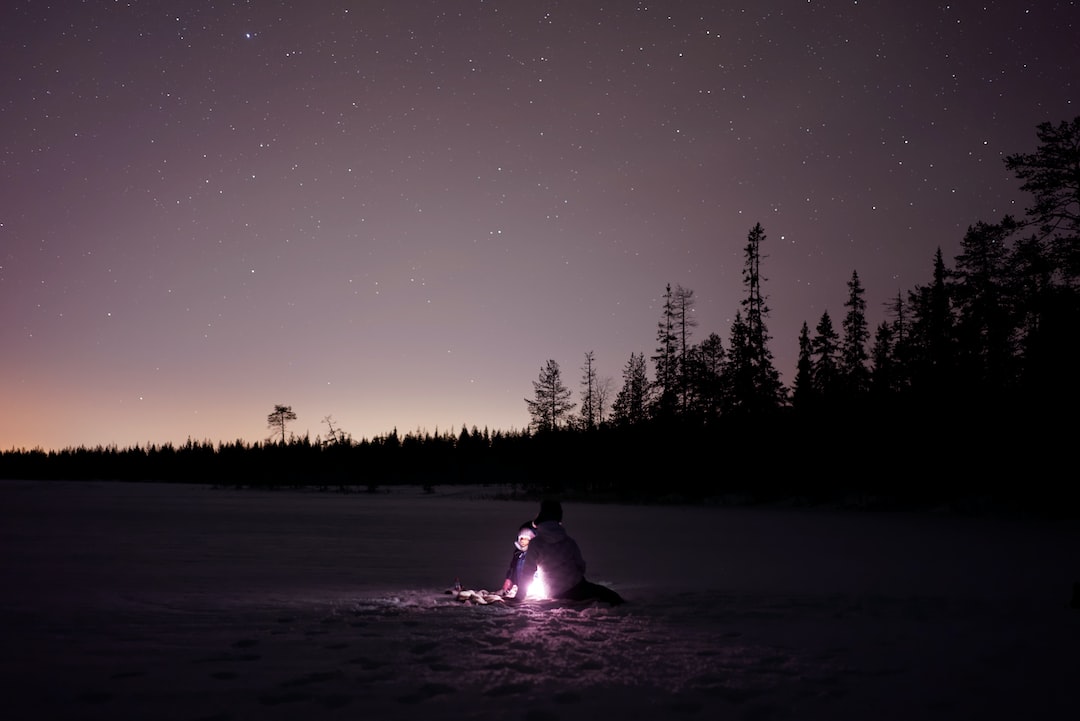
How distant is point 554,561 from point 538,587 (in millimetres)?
474

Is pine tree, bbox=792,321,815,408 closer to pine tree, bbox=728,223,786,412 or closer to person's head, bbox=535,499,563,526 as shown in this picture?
pine tree, bbox=728,223,786,412

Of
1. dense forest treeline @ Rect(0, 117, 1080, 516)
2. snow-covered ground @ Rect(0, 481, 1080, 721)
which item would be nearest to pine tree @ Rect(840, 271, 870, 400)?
dense forest treeline @ Rect(0, 117, 1080, 516)

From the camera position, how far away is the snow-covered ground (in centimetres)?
591

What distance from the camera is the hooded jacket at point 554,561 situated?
11.1m

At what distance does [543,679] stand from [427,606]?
4.46 m

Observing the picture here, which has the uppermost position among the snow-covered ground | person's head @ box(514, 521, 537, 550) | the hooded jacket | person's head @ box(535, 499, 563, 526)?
person's head @ box(535, 499, 563, 526)

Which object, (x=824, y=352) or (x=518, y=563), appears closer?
(x=518, y=563)

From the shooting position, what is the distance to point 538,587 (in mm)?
11281

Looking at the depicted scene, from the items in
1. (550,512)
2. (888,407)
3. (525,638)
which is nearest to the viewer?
(525,638)

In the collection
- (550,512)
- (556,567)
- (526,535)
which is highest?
(550,512)

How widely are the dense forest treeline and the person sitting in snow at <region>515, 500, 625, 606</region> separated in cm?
3061

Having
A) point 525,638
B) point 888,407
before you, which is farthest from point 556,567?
point 888,407

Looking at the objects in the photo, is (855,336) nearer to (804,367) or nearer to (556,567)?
(804,367)

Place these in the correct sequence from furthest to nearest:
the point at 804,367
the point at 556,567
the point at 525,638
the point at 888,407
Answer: the point at 804,367 → the point at 888,407 → the point at 556,567 → the point at 525,638
